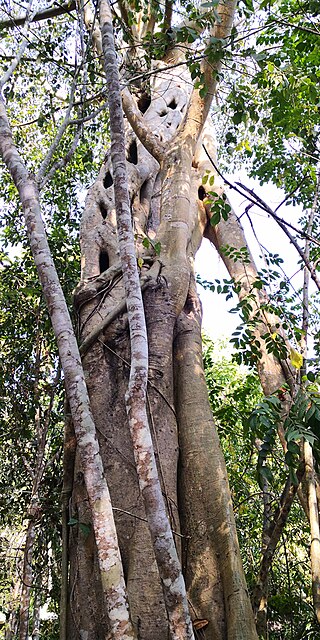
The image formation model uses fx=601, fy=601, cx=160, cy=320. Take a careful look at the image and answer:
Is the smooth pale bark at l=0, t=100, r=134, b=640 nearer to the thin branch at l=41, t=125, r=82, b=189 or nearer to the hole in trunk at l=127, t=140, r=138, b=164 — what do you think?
the thin branch at l=41, t=125, r=82, b=189

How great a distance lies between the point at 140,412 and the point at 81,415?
23 cm

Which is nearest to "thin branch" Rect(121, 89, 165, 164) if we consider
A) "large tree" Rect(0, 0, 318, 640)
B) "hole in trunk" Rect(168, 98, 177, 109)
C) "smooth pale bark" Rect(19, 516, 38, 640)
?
"large tree" Rect(0, 0, 318, 640)

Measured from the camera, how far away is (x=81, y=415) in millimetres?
2223

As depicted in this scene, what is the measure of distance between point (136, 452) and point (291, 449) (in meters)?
0.59

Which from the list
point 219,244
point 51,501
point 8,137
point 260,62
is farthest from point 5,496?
point 260,62

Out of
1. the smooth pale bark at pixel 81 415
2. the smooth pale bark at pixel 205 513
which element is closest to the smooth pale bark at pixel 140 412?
the smooth pale bark at pixel 81 415

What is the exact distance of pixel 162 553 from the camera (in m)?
1.93

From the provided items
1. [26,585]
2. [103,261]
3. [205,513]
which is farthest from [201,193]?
[26,585]

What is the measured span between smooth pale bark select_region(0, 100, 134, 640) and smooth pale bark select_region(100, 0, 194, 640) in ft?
0.46

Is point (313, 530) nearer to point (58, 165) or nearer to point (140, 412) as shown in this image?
point (140, 412)

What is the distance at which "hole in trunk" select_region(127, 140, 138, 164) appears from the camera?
19.1 ft

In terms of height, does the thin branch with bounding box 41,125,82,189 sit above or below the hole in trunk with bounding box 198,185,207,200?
below

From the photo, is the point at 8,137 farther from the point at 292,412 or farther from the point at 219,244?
the point at 219,244

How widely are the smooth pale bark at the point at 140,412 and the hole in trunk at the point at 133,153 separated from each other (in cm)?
281
